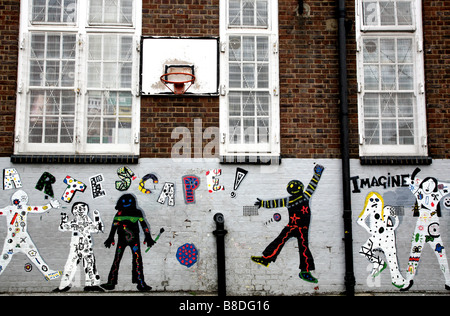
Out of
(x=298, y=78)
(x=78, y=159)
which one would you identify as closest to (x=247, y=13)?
(x=298, y=78)

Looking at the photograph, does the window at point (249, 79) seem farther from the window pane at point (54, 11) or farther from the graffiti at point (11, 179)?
the graffiti at point (11, 179)

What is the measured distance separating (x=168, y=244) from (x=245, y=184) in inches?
61.7

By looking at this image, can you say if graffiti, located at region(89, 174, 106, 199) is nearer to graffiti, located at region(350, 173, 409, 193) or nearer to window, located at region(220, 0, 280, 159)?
window, located at region(220, 0, 280, 159)

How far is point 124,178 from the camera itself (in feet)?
20.4

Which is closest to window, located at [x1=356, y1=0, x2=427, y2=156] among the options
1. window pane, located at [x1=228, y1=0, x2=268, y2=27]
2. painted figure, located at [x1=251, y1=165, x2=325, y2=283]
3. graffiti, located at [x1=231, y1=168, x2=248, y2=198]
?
painted figure, located at [x1=251, y1=165, x2=325, y2=283]

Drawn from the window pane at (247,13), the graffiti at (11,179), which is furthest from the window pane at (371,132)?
the graffiti at (11,179)

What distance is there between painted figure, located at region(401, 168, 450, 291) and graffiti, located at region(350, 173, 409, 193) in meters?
0.15

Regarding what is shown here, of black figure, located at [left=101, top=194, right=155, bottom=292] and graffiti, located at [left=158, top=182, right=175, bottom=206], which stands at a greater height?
graffiti, located at [left=158, top=182, right=175, bottom=206]

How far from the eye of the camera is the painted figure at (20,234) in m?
6.04

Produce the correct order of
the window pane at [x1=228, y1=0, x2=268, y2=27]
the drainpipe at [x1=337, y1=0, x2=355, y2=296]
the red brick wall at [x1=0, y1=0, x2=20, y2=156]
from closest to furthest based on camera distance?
the drainpipe at [x1=337, y1=0, x2=355, y2=296] → the red brick wall at [x1=0, y1=0, x2=20, y2=156] → the window pane at [x1=228, y1=0, x2=268, y2=27]

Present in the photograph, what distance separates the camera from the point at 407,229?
625 cm

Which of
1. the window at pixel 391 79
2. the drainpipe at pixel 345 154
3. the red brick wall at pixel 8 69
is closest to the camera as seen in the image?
the drainpipe at pixel 345 154

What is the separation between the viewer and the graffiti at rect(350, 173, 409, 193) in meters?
6.30

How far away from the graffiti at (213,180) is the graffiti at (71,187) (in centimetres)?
202
